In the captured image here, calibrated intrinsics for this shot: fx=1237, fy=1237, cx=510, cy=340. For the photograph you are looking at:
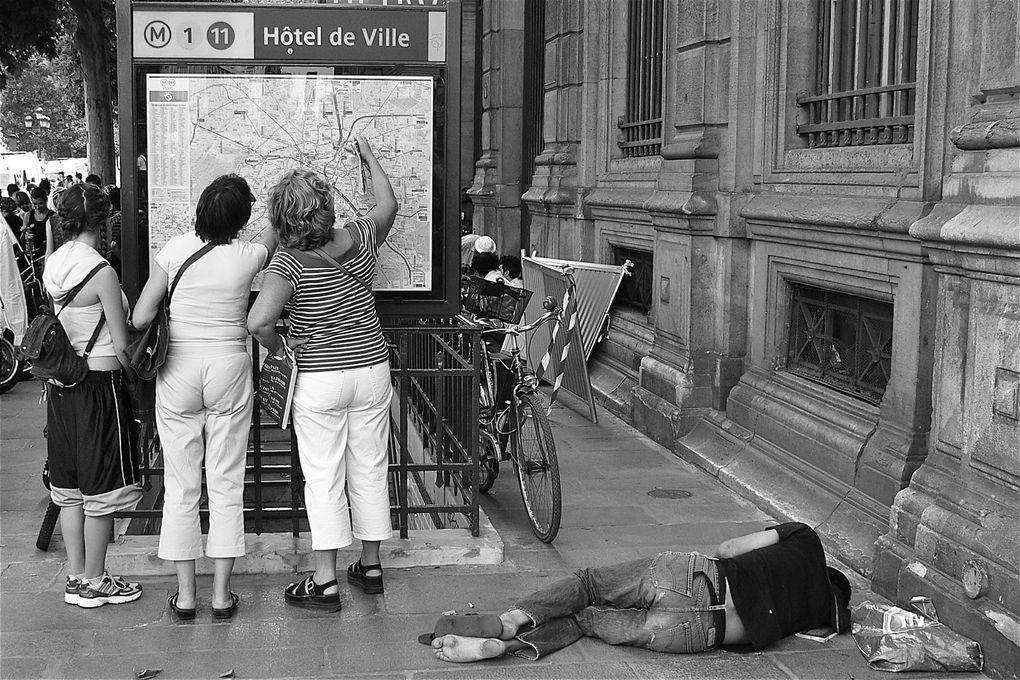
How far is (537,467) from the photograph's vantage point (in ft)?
22.1

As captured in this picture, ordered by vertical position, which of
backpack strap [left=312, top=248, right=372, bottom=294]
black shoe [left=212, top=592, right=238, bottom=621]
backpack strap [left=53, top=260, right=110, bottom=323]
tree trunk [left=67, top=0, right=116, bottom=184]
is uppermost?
tree trunk [left=67, top=0, right=116, bottom=184]

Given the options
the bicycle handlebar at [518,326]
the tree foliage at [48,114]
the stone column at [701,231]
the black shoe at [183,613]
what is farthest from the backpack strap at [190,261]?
the tree foliage at [48,114]

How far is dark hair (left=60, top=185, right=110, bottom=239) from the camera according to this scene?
5246 mm

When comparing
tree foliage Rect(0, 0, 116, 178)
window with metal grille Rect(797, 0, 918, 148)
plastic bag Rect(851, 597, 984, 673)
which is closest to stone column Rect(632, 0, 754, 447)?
window with metal grille Rect(797, 0, 918, 148)

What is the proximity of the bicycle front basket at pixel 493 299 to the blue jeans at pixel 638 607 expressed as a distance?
2968 mm

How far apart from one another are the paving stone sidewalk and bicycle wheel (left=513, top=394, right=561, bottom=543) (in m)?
0.14

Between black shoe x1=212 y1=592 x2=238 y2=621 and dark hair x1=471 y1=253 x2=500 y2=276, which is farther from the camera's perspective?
dark hair x1=471 y1=253 x2=500 y2=276

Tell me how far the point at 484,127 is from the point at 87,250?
42.7 feet

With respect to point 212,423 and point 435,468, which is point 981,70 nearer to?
point 435,468

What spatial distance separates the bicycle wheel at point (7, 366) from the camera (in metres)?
11.7

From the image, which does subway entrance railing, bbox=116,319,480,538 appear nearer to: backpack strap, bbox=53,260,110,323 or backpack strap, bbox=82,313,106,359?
backpack strap, bbox=82,313,106,359

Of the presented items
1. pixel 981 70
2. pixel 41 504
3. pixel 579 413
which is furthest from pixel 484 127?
pixel 981 70

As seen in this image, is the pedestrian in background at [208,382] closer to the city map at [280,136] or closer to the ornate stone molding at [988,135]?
the city map at [280,136]

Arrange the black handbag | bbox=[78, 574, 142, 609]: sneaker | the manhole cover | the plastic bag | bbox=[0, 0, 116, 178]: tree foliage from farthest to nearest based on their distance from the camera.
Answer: bbox=[0, 0, 116, 178]: tree foliage, the manhole cover, bbox=[78, 574, 142, 609]: sneaker, the black handbag, the plastic bag
